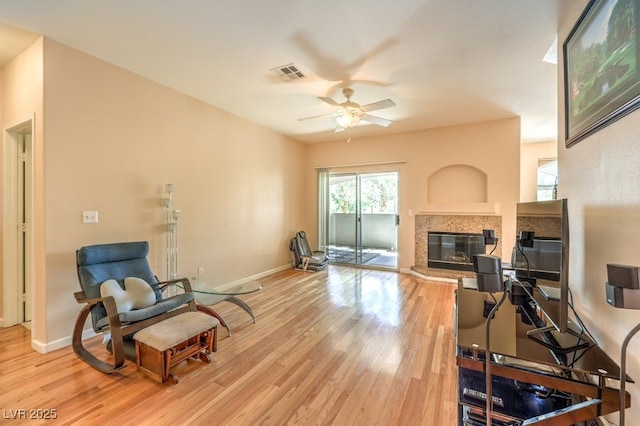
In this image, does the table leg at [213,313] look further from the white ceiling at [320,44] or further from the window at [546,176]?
the window at [546,176]

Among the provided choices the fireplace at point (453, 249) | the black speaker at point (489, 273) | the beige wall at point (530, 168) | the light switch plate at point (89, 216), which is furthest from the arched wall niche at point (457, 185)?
the light switch plate at point (89, 216)

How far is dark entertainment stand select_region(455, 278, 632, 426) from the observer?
3.74ft

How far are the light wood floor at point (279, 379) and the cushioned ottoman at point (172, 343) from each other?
0.10 m

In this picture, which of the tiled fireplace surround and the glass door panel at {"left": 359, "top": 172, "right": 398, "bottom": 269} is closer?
the tiled fireplace surround

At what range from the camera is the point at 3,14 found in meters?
2.17

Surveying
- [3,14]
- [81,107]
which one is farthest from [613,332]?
[3,14]

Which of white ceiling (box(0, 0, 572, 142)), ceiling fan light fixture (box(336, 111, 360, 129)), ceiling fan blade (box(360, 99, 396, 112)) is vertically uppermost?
white ceiling (box(0, 0, 572, 142))

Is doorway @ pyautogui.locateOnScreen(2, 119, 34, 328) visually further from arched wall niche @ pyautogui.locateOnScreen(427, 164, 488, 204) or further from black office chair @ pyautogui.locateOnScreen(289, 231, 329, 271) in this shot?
arched wall niche @ pyautogui.locateOnScreen(427, 164, 488, 204)

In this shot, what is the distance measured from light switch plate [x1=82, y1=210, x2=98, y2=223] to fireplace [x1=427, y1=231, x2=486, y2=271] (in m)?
5.21

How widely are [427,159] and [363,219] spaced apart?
73.8 inches

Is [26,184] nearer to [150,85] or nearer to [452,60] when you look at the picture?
[150,85]

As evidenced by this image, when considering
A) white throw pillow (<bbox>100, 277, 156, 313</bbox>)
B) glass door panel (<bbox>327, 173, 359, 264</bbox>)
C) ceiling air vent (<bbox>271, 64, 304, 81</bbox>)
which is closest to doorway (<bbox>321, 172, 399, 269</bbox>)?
glass door panel (<bbox>327, 173, 359, 264</bbox>)

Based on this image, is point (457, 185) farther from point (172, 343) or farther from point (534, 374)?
point (172, 343)

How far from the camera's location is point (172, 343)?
6.64 feet
